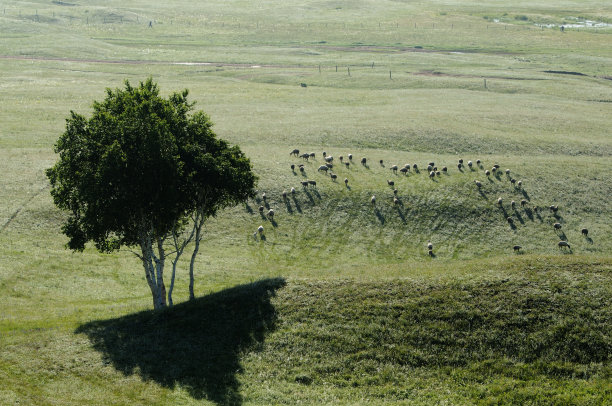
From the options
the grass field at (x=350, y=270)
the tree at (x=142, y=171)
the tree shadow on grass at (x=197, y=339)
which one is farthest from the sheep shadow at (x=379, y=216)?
the tree shadow on grass at (x=197, y=339)

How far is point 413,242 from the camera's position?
71062mm

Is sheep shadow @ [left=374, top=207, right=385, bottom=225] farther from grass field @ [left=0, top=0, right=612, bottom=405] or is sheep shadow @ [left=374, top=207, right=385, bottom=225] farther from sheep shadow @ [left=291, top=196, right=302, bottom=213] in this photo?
sheep shadow @ [left=291, top=196, right=302, bottom=213]

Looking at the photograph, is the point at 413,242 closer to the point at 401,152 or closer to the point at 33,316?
the point at 401,152

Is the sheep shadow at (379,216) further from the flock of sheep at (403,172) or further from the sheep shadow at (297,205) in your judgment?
the sheep shadow at (297,205)

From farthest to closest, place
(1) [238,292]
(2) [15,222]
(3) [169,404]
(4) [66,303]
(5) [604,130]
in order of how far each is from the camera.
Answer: (5) [604,130] → (2) [15,222] → (4) [66,303] → (1) [238,292] → (3) [169,404]

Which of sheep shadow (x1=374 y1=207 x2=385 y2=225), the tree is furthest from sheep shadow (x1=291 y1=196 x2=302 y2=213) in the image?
the tree

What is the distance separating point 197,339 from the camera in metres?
42.5

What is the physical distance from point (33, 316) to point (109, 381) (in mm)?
16038

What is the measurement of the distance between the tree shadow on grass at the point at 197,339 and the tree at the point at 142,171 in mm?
5021

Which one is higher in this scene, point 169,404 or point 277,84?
point 277,84

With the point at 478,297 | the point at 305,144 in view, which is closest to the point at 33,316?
the point at 478,297

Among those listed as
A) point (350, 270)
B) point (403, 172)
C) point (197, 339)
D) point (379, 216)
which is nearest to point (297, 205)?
point (379, 216)

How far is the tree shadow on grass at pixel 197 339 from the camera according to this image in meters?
37.8

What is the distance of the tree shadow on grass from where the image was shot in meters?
37.8
